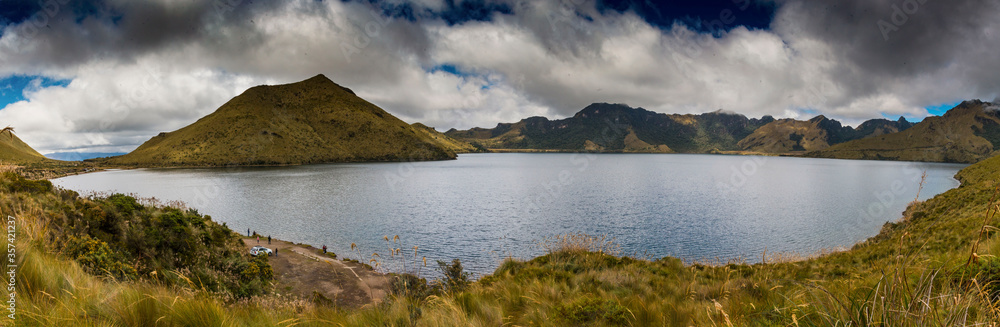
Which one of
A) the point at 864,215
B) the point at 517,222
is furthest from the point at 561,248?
the point at 864,215

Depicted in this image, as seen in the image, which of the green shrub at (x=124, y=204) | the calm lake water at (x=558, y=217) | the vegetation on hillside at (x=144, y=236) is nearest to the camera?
the vegetation on hillside at (x=144, y=236)

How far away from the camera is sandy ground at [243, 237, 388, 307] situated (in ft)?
69.7

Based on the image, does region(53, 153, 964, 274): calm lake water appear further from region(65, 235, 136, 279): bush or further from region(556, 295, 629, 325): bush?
region(556, 295, 629, 325): bush

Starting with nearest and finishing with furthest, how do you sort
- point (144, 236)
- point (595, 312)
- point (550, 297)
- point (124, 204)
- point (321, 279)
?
point (595, 312) → point (550, 297) → point (144, 236) → point (124, 204) → point (321, 279)

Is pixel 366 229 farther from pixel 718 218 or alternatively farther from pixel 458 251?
pixel 718 218

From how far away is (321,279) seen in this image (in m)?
25.1

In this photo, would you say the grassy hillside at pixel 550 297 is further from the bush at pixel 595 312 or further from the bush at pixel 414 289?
the bush at pixel 414 289

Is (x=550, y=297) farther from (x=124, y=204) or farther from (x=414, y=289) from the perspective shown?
(x=124, y=204)

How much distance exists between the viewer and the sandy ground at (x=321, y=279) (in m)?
21.2

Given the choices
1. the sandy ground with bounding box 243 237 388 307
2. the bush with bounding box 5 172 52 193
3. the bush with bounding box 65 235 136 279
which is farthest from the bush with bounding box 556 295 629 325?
the bush with bounding box 5 172 52 193

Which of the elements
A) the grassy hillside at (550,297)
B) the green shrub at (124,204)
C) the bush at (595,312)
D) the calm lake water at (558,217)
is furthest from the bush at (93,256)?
the calm lake water at (558,217)

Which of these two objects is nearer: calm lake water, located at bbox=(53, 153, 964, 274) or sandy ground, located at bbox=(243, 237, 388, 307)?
sandy ground, located at bbox=(243, 237, 388, 307)

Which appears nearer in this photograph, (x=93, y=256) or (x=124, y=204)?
(x=93, y=256)

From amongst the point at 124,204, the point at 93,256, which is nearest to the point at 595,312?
the point at 93,256
